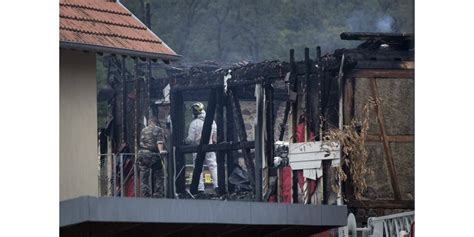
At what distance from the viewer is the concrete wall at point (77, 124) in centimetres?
1260

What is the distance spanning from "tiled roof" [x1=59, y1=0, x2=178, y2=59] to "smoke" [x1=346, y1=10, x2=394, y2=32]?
10.6 m

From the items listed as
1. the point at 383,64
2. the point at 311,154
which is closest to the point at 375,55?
the point at 383,64

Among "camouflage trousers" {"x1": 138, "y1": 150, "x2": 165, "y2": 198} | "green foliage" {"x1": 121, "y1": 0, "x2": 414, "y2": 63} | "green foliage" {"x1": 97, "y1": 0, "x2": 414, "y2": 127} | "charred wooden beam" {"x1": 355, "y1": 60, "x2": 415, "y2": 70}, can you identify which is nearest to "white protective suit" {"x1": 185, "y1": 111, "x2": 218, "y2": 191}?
"camouflage trousers" {"x1": 138, "y1": 150, "x2": 165, "y2": 198}

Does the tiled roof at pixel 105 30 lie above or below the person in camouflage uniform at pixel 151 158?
above

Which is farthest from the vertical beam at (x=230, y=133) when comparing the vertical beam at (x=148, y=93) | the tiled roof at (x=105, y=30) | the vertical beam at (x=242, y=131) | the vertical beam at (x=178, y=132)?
the tiled roof at (x=105, y=30)

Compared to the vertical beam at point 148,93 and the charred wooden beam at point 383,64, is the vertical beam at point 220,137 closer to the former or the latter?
the vertical beam at point 148,93

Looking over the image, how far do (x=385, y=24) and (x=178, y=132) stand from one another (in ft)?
14.8

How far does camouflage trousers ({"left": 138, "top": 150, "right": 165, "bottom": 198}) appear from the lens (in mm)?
19141

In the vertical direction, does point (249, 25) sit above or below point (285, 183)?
above

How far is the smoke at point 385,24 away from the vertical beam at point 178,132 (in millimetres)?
3916

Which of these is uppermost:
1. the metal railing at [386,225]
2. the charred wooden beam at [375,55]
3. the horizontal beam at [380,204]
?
the charred wooden beam at [375,55]

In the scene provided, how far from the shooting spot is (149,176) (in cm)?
1928

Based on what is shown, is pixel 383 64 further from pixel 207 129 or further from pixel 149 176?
pixel 149 176
